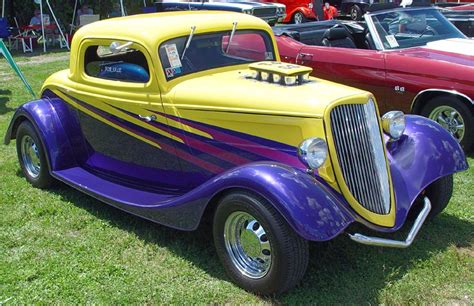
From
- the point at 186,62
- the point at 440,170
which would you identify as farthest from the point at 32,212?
the point at 440,170

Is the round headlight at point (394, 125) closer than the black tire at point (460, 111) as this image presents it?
Yes

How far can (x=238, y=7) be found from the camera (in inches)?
570

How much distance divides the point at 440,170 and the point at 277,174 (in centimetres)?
148

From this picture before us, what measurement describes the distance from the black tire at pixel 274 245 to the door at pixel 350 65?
11.5ft

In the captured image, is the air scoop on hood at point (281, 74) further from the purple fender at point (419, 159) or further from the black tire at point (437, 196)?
the black tire at point (437, 196)

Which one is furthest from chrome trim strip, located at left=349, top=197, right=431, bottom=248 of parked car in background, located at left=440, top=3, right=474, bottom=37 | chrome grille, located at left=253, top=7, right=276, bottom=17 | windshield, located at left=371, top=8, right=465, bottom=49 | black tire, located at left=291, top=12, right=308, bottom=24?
black tire, located at left=291, top=12, right=308, bottom=24

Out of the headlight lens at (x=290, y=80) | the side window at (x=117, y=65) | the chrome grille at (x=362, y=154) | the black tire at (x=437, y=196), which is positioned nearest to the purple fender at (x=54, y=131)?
the side window at (x=117, y=65)

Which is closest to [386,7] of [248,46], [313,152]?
[248,46]

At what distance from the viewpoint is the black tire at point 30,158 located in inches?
199

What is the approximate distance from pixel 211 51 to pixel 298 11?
14882 mm

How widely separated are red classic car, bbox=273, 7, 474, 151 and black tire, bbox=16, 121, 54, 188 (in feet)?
11.1

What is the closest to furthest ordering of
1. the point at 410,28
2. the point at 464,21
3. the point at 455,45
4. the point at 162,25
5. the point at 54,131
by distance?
the point at 162,25 → the point at 54,131 → the point at 455,45 → the point at 410,28 → the point at 464,21

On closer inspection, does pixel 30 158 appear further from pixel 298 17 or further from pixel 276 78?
pixel 298 17

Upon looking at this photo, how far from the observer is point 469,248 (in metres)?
3.93
